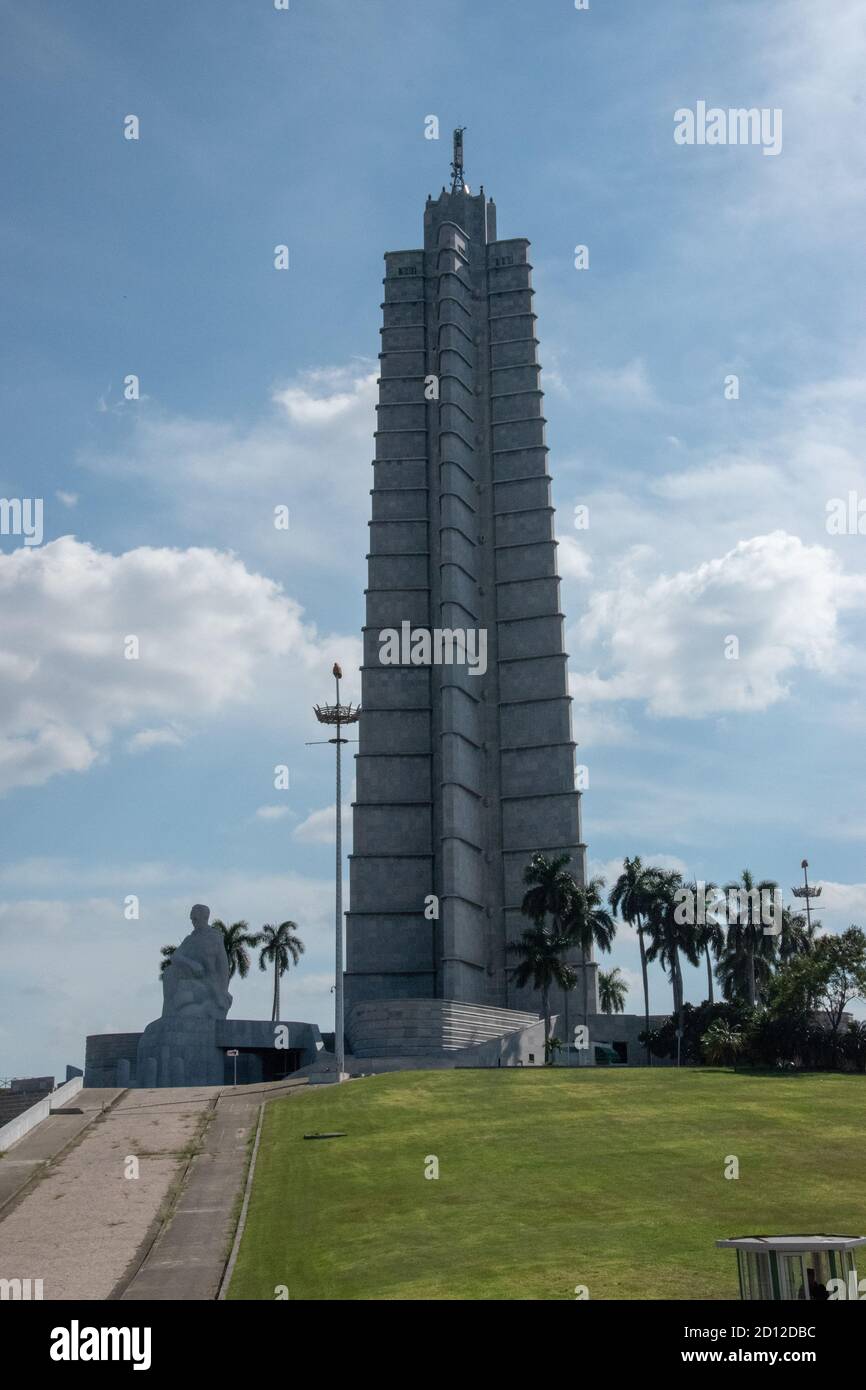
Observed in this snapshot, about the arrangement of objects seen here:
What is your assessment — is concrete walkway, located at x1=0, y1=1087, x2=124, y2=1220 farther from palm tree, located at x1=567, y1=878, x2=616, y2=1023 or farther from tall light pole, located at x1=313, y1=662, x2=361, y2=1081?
palm tree, located at x1=567, y1=878, x2=616, y2=1023

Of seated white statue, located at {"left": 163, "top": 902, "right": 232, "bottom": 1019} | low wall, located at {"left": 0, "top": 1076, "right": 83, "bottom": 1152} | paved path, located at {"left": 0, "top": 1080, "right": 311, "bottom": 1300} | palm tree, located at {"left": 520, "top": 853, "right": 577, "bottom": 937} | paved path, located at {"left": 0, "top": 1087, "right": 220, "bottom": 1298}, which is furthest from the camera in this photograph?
palm tree, located at {"left": 520, "top": 853, "right": 577, "bottom": 937}

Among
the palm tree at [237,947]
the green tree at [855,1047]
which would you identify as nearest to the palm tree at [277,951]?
the palm tree at [237,947]

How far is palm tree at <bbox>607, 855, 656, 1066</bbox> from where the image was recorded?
7925cm

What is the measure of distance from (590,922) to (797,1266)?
59722 mm

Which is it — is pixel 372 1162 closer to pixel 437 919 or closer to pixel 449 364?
pixel 437 919

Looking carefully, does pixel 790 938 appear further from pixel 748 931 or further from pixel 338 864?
pixel 338 864

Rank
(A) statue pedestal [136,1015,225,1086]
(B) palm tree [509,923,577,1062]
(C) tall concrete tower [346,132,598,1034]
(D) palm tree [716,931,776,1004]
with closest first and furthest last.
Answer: (A) statue pedestal [136,1015,225,1086]
(B) palm tree [509,923,577,1062]
(D) palm tree [716,931,776,1004]
(C) tall concrete tower [346,132,598,1034]

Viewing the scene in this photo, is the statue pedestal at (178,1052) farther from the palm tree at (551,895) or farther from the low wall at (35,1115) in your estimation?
the palm tree at (551,895)

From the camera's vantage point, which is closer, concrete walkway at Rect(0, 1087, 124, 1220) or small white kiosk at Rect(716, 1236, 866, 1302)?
small white kiosk at Rect(716, 1236, 866, 1302)

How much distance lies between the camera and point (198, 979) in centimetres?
6644

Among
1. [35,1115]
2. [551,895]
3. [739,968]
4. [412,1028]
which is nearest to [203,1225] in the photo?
[35,1115]

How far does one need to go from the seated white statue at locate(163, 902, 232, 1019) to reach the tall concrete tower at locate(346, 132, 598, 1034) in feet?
57.0

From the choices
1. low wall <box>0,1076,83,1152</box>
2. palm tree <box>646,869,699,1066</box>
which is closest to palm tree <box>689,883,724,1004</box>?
palm tree <box>646,869,699,1066</box>
